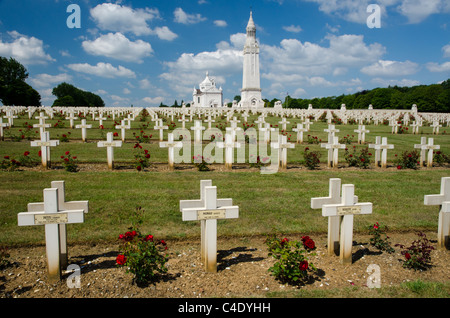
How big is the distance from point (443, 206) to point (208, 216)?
3339 mm

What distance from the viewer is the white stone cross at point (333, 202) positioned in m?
4.41

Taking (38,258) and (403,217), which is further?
(403,217)

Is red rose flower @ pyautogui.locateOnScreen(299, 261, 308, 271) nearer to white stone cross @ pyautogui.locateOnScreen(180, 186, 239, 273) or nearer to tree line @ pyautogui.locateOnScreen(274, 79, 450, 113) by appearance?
white stone cross @ pyautogui.locateOnScreen(180, 186, 239, 273)

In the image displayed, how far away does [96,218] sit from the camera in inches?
231

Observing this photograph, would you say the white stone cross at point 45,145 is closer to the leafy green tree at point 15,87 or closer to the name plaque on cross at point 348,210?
the name plaque on cross at point 348,210

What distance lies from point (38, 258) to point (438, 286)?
194 inches

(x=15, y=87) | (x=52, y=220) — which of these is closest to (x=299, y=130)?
(x=52, y=220)

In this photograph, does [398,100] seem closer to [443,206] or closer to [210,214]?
[443,206]

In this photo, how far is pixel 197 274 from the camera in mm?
4047

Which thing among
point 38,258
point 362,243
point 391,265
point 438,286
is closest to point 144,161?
point 38,258

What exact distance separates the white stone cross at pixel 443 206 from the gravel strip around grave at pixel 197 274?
0.56 ft

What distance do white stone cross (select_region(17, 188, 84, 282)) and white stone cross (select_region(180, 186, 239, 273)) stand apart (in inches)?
51.6

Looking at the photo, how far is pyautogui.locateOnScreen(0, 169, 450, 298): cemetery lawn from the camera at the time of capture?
372 centimetres
